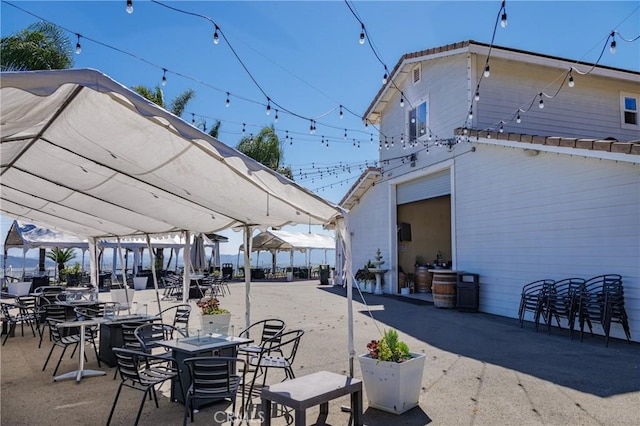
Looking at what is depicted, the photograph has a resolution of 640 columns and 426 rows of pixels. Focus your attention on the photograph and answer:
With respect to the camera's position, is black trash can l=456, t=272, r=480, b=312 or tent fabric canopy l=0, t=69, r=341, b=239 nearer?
tent fabric canopy l=0, t=69, r=341, b=239

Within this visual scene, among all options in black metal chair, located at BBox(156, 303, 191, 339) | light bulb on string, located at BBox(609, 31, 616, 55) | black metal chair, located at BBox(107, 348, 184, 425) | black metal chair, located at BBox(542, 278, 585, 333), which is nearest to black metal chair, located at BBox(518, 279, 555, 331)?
black metal chair, located at BBox(542, 278, 585, 333)

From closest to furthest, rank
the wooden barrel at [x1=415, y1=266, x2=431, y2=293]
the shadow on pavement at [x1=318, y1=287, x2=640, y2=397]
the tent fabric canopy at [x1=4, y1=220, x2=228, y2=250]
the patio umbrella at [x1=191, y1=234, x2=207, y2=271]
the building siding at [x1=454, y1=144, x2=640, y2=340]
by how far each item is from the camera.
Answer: the shadow on pavement at [x1=318, y1=287, x2=640, y2=397] < the building siding at [x1=454, y1=144, x2=640, y2=340] < the patio umbrella at [x1=191, y1=234, x2=207, y2=271] < the wooden barrel at [x1=415, y1=266, x2=431, y2=293] < the tent fabric canopy at [x1=4, y1=220, x2=228, y2=250]

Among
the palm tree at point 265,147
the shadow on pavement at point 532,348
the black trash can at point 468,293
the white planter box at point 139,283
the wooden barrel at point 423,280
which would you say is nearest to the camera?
the shadow on pavement at point 532,348

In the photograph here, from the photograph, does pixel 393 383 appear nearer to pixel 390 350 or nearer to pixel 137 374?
pixel 390 350

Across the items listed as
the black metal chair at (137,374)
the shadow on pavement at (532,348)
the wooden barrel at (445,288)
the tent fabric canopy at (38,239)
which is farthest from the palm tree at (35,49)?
the wooden barrel at (445,288)

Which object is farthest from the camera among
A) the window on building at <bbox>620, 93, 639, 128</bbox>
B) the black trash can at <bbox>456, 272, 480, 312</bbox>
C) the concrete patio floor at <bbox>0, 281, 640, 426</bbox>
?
the window on building at <bbox>620, 93, 639, 128</bbox>

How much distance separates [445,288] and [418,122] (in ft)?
18.0

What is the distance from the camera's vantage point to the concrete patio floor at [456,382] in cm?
410

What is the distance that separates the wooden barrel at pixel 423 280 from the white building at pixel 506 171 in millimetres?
868

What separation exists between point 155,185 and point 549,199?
24.6 ft

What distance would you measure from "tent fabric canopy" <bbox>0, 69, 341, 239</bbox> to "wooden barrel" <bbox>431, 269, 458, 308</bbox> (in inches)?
230

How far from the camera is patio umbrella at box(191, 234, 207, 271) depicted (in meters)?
13.2

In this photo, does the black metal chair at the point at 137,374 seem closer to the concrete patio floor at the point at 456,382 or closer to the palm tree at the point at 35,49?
the concrete patio floor at the point at 456,382

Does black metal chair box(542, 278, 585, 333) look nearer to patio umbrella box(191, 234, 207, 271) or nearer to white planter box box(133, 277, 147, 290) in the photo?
patio umbrella box(191, 234, 207, 271)
